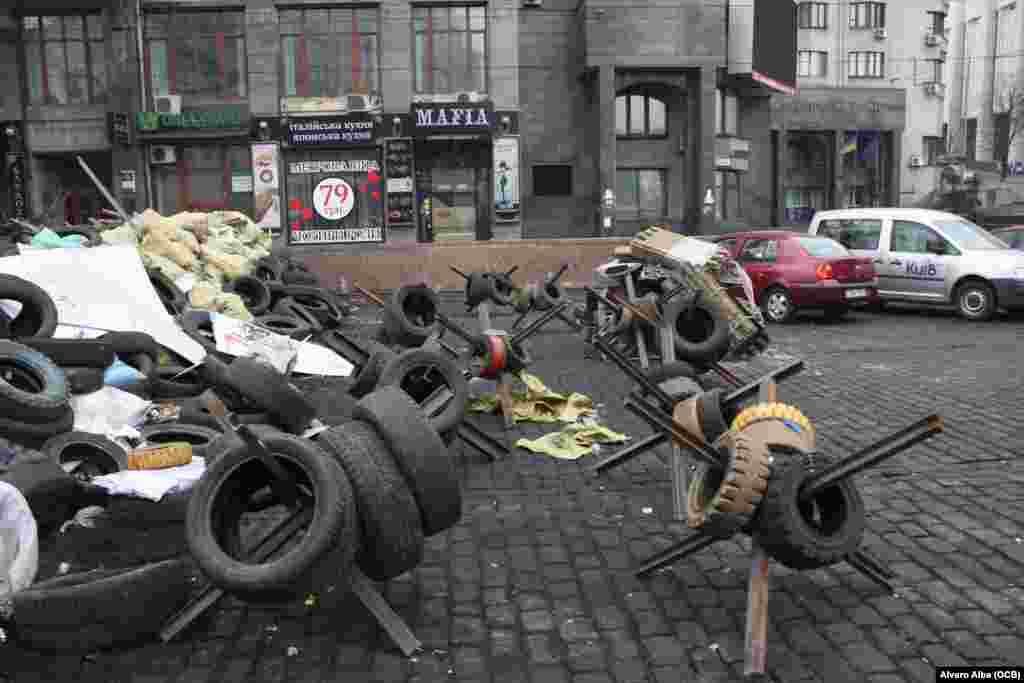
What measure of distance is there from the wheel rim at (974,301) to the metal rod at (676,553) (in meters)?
12.2

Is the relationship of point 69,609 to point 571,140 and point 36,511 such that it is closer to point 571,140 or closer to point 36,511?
point 36,511

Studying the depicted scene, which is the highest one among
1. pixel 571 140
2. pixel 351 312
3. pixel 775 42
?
pixel 775 42

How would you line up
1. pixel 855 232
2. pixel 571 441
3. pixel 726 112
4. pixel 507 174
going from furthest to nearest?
pixel 726 112 < pixel 507 174 < pixel 855 232 < pixel 571 441

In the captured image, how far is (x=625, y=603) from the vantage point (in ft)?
14.1

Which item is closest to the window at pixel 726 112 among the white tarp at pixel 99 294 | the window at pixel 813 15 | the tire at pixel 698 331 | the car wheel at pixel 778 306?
the window at pixel 813 15

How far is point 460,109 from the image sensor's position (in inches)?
1262

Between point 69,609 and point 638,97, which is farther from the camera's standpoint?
point 638,97

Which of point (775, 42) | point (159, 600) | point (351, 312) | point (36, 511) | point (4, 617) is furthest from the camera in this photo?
point (775, 42)

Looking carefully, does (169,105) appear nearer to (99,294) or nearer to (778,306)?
(778,306)

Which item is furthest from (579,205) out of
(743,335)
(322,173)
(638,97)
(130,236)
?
(743,335)

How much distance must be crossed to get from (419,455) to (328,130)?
1173 inches

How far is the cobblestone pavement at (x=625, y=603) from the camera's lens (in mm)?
3711

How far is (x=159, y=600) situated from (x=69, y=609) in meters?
0.38

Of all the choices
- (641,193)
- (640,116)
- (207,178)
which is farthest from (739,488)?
(640,116)
